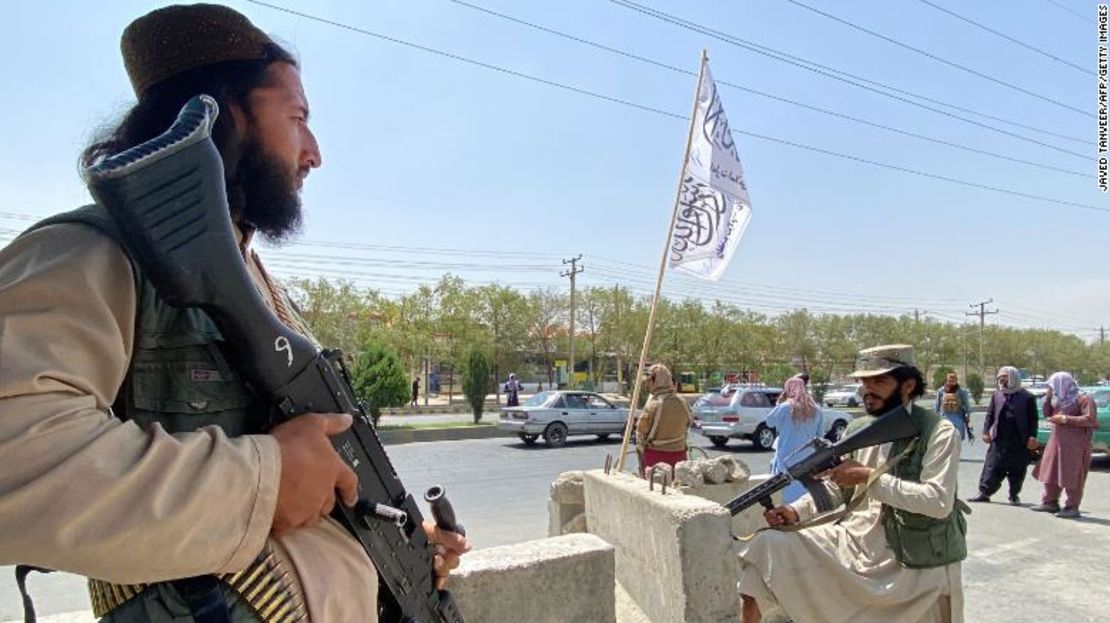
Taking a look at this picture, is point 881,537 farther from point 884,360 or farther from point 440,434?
point 440,434

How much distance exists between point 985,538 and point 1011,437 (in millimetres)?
2357

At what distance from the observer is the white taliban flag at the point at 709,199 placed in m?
4.69

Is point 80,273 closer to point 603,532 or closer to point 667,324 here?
point 603,532

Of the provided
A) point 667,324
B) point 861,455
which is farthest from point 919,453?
point 667,324

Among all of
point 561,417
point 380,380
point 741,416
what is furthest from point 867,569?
A: point 380,380

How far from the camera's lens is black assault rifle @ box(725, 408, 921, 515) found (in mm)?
3238

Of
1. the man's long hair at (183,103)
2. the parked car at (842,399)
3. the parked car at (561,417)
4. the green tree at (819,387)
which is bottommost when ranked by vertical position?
the parked car at (842,399)

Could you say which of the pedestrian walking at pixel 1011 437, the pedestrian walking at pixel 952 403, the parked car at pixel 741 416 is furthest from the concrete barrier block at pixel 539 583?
the parked car at pixel 741 416

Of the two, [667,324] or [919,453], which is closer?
[919,453]

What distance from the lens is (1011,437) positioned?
325 inches

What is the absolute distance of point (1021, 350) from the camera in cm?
6081

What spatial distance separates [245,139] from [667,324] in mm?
39548

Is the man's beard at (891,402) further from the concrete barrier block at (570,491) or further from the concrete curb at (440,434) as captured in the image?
the concrete curb at (440,434)

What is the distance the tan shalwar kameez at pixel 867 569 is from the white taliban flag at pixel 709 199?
1.80 m
